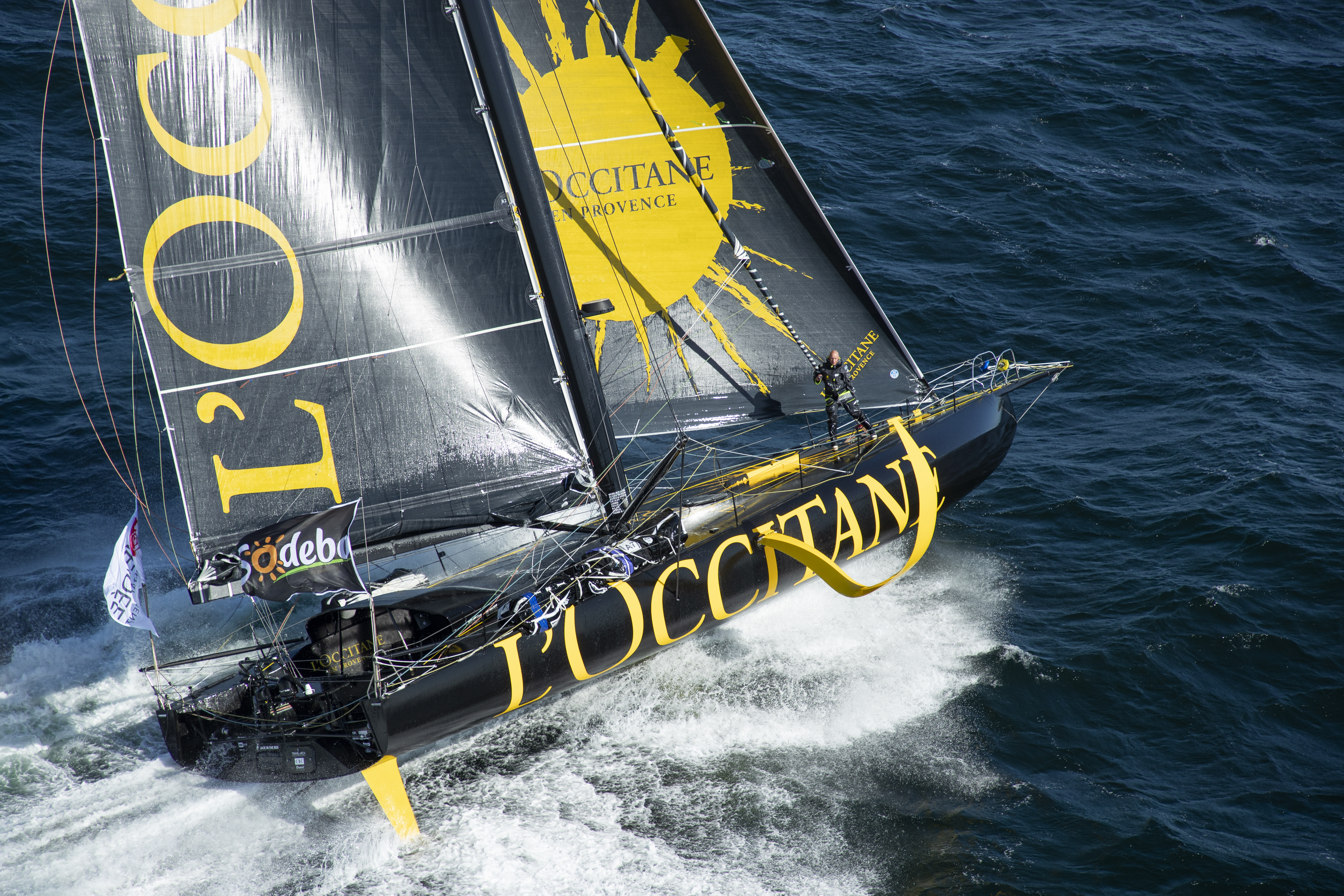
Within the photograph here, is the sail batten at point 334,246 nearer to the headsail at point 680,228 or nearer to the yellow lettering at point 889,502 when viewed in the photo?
the headsail at point 680,228

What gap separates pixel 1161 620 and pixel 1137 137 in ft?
54.8

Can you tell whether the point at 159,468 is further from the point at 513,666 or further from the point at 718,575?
the point at 718,575

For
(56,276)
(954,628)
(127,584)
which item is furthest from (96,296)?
(954,628)

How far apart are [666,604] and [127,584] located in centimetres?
591

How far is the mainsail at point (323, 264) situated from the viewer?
11617 millimetres

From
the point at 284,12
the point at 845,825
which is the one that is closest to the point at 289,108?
the point at 284,12

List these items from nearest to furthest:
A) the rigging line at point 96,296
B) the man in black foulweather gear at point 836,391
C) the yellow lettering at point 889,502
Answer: the yellow lettering at point 889,502, the man in black foulweather gear at point 836,391, the rigging line at point 96,296

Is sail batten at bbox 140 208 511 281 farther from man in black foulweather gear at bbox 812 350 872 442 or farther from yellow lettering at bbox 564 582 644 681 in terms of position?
man in black foulweather gear at bbox 812 350 872 442

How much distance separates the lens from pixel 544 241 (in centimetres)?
1270

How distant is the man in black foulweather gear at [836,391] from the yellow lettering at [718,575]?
2.53 m

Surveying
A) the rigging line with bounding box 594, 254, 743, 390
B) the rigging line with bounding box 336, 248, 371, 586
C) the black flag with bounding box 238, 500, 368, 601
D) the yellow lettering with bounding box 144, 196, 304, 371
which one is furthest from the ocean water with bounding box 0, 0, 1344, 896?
the yellow lettering with bounding box 144, 196, 304, 371

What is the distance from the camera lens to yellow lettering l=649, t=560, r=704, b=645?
13.1m

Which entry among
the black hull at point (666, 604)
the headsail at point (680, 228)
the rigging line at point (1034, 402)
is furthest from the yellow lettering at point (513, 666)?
the rigging line at point (1034, 402)

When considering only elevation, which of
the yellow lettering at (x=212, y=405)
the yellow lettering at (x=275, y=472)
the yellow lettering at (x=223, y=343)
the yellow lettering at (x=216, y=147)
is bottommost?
the yellow lettering at (x=275, y=472)
